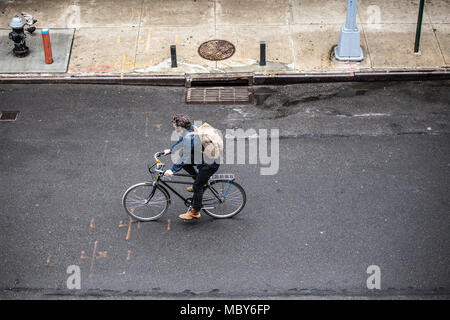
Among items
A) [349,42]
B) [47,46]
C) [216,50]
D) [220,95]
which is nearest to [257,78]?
[220,95]

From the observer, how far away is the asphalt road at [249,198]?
304 inches

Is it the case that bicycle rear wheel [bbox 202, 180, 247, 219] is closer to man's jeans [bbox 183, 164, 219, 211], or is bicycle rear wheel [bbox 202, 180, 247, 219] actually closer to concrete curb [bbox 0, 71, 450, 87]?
man's jeans [bbox 183, 164, 219, 211]

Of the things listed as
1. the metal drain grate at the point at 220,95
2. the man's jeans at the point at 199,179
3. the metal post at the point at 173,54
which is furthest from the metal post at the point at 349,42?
the man's jeans at the point at 199,179

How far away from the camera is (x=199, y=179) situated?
8047 mm

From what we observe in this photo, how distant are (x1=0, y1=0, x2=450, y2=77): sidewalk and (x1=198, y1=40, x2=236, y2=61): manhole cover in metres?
0.11

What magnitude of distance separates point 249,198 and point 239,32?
515 cm

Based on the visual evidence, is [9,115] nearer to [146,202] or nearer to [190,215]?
[146,202]

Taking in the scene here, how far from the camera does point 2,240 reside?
8258mm

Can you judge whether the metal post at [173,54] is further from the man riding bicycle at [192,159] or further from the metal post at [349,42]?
the man riding bicycle at [192,159]

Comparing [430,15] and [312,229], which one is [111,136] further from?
[430,15]

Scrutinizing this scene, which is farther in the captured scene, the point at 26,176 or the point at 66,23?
the point at 66,23

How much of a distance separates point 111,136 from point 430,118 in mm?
5783

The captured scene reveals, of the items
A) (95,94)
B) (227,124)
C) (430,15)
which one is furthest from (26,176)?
(430,15)

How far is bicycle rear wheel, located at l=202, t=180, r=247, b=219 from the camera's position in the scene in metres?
8.38
